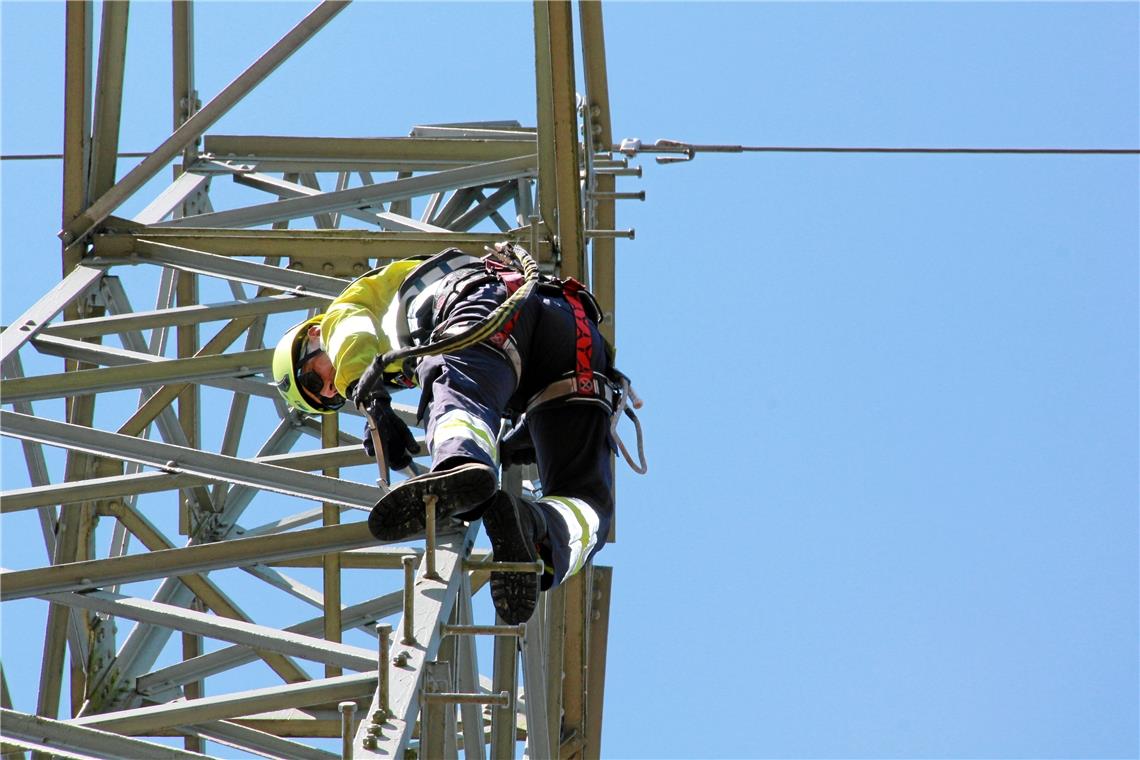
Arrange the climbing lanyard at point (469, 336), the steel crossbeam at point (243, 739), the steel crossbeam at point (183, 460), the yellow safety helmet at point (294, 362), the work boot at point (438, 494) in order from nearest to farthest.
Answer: the work boot at point (438, 494) < the climbing lanyard at point (469, 336) < the steel crossbeam at point (183, 460) < the yellow safety helmet at point (294, 362) < the steel crossbeam at point (243, 739)

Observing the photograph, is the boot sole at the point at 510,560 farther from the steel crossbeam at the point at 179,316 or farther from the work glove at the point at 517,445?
the steel crossbeam at the point at 179,316

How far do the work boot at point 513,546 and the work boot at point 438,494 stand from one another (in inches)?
9.1

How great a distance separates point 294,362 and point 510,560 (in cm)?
182

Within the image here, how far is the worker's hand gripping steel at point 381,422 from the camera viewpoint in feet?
21.0

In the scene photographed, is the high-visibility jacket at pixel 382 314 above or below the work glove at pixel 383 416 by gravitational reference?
above

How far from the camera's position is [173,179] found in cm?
1133

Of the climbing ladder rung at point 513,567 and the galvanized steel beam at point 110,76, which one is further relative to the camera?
the galvanized steel beam at point 110,76

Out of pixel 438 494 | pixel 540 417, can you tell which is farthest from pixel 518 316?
pixel 438 494

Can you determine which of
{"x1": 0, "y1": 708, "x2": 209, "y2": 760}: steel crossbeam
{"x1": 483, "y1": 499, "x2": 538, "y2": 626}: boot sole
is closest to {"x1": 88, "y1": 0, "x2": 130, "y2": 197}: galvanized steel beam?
{"x1": 483, "y1": 499, "x2": 538, "y2": 626}: boot sole

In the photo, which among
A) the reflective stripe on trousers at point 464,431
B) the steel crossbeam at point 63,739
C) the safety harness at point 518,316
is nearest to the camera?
the steel crossbeam at point 63,739

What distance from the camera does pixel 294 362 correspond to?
7.43 m

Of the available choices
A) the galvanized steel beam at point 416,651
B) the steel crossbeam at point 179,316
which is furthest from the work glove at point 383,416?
the steel crossbeam at point 179,316

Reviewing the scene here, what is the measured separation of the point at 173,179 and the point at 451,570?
6.02m

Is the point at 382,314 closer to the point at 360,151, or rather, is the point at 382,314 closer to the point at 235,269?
the point at 235,269
